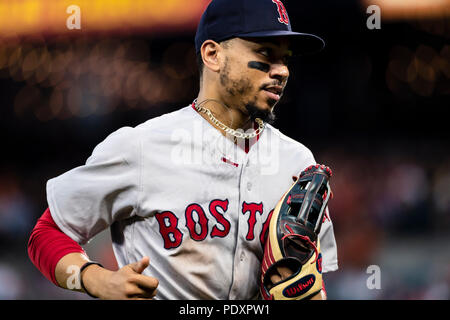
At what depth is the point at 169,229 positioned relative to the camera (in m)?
1.54

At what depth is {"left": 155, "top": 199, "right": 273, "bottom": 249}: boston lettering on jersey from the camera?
1.54m

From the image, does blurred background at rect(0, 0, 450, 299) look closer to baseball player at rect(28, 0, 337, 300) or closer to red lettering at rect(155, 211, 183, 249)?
baseball player at rect(28, 0, 337, 300)

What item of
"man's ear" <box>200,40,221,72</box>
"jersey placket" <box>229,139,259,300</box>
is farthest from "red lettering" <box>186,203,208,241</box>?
"man's ear" <box>200,40,221,72</box>

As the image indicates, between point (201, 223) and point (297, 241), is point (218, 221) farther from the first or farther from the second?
point (297, 241)

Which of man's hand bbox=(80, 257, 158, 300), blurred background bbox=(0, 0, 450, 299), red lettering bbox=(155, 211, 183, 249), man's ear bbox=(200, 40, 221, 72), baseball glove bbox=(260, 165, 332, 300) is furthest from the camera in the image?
blurred background bbox=(0, 0, 450, 299)

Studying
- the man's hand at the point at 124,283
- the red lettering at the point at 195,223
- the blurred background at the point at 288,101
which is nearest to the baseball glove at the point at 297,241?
the red lettering at the point at 195,223

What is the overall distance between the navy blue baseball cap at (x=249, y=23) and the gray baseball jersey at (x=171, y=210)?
371 millimetres

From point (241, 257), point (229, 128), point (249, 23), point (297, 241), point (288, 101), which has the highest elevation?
point (249, 23)

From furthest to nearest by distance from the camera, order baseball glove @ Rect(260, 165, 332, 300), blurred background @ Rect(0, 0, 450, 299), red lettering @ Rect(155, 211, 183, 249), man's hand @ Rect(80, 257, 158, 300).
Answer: blurred background @ Rect(0, 0, 450, 299), red lettering @ Rect(155, 211, 183, 249), baseball glove @ Rect(260, 165, 332, 300), man's hand @ Rect(80, 257, 158, 300)

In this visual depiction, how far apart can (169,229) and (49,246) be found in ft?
1.19

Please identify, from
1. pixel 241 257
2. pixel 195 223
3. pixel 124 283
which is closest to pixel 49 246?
pixel 124 283

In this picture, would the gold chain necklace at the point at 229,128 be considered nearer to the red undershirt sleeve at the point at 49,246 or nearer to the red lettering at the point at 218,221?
the red lettering at the point at 218,221

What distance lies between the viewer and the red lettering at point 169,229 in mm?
1538
